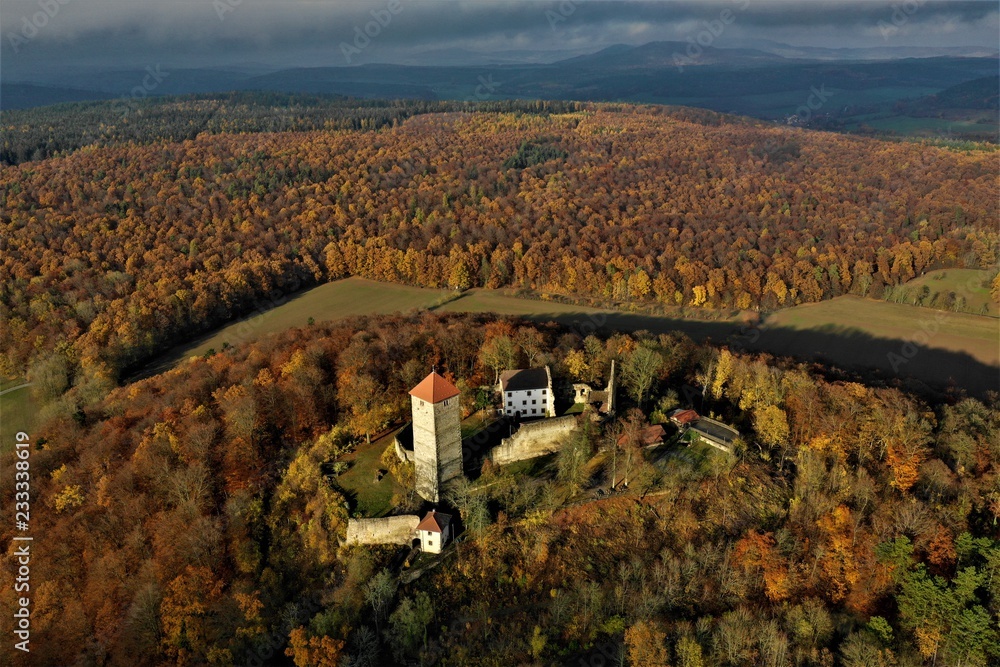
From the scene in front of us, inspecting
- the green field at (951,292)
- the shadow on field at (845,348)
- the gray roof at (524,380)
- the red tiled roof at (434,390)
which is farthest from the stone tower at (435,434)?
the green field at (951,292)

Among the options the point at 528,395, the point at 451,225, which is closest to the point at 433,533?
the point at 528,395

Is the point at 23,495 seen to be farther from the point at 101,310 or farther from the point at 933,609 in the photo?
the point at 933,609

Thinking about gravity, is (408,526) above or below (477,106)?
below

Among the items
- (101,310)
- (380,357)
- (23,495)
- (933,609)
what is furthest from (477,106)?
(933,609)

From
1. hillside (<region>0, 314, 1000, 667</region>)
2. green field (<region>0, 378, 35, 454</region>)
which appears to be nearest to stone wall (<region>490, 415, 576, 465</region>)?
hillside (<region>0, 314, 1000, 667</region>)

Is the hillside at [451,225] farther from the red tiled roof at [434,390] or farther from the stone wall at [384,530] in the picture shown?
the red tiled roof at [434,390]

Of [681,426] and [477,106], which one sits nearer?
[681,426]

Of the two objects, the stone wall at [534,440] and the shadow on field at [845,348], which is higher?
the stone wall at [534,440]

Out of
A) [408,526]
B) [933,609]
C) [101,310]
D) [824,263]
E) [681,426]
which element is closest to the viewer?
[933,609]

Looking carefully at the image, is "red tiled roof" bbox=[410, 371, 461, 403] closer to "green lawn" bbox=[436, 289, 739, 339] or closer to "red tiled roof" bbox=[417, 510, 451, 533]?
"red tiled roof" bbox=[417, 510, 451, 533]
